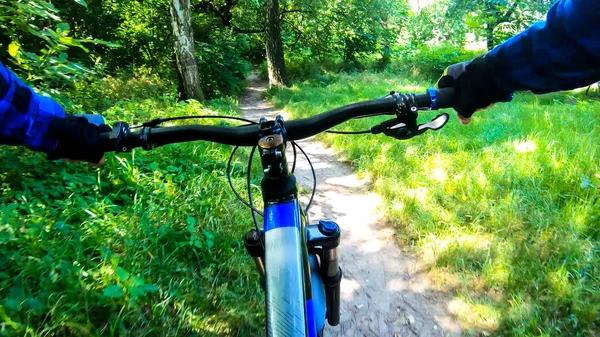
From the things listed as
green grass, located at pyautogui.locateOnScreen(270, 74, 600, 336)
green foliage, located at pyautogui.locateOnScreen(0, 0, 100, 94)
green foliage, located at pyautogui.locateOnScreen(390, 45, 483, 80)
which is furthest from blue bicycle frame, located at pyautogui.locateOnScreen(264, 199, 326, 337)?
green foliage, located at pyautogui.locateOnScreen(390, 45, 483, 80)

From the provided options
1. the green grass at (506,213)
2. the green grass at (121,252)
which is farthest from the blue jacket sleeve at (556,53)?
the green grass at (121,252)

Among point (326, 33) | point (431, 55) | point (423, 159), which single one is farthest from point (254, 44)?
point (423, 159)

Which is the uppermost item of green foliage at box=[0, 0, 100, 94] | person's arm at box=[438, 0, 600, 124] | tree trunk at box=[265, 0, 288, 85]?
tree trunk at box=[265, 0, 288, 85]

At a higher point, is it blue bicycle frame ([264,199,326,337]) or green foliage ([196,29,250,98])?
green foliage ([196,29,250,98])

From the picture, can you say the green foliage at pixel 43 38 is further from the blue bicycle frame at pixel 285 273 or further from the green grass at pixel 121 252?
the blue bicycle frame at pixel 285 273

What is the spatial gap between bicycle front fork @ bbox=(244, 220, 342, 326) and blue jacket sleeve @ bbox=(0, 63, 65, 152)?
2.82 ft

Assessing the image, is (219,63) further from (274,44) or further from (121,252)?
(121,252)

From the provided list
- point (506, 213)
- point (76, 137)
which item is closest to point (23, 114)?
point (76, 137)

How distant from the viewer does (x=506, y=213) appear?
295 cm

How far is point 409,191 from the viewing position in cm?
373

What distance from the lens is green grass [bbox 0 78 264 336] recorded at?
1.80m

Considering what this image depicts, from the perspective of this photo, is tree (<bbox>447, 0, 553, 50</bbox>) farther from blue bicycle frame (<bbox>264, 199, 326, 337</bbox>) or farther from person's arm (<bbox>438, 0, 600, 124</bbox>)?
blue bicycle frame (<bbox>264, 199, 326, 337</bbox>)

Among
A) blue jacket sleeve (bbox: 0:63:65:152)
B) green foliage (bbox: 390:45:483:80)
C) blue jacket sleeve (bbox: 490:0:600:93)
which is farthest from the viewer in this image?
green foliage (bbox: 390:45:483:80)

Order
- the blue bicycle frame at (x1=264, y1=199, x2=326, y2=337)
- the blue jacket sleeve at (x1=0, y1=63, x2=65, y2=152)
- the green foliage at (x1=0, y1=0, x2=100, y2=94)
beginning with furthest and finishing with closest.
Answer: the green foliage at (x1=0, y1=0, x2=100, y2=94) → the blue jacket sleeve at (x1=0, y1=63, x2=65, y2=152) → the blue bicycle frame at (x1=264, y1=199, x2=326, y2=337)
